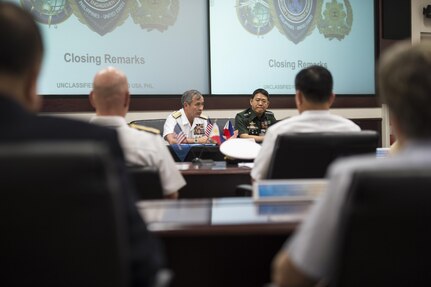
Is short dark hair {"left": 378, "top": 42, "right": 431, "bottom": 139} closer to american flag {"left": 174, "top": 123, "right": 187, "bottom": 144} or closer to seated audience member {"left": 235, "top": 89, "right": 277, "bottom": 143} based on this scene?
american flag {"left": 174, "top": 123, "right": 187, "bottom": 144}

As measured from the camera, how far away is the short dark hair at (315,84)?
8.49 feet

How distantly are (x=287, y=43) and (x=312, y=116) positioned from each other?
14.0 feet

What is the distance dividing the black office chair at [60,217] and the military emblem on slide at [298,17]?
5.72 m

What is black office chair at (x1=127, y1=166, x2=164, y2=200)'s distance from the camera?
6.32 feet

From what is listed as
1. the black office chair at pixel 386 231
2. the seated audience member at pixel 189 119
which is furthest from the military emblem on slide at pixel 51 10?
the black office chair at pixel 386 231

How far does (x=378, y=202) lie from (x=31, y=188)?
655 mm

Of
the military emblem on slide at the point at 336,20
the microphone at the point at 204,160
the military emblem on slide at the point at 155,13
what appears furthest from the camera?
the military emblem on slide at the point at 336,20

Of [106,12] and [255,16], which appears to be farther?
[255,16]

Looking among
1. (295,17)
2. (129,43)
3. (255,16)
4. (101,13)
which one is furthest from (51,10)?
(295,17)

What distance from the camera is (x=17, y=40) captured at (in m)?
1.08

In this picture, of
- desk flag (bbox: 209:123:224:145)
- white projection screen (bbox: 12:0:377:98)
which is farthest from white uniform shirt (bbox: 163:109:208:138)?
white projection screen (bbox: 12:0:377:98)

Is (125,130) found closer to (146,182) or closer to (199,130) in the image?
(146,182)

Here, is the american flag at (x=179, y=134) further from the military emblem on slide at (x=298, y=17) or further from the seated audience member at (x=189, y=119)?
the military emblem on slide at (x=298, y=17)

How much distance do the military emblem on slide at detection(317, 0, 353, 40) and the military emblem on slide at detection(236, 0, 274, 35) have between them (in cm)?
79
